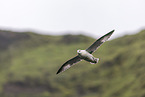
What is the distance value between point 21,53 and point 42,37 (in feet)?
21.4

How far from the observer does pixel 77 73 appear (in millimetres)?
49906

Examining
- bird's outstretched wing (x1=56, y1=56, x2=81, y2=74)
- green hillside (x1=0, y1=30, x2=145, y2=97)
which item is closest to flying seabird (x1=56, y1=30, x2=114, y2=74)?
bird's outstretched wing (x1=56, y1=56, x2=81, y2=74)

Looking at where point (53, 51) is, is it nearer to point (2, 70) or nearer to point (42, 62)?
point (42, 62)

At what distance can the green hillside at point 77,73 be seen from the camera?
44.8m

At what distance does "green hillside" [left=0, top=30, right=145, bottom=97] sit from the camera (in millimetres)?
44781

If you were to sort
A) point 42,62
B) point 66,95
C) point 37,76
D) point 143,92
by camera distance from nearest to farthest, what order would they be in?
1. point 143,92
2. point 66,95
3. point 37,76
4. point 42,62

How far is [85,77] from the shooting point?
49188mm

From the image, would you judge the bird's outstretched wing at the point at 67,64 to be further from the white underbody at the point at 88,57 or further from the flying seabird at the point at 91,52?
the white underbody at the point at 88,57

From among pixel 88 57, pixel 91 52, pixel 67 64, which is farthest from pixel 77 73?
pixel 88 57

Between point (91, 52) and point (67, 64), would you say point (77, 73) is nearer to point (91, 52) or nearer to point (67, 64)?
point (67, 64)

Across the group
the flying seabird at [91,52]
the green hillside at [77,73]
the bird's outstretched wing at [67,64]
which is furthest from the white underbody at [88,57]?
the green hillside at [77,73]

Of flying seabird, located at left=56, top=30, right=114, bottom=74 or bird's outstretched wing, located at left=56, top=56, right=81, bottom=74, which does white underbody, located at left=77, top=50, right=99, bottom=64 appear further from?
bird's outstretched wing, located at left=56, top=56, right=81, bottom=74

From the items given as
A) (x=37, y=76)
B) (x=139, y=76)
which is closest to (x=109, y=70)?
(x=139, y=76)

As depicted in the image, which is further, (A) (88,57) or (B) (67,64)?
(B) (67,64)
